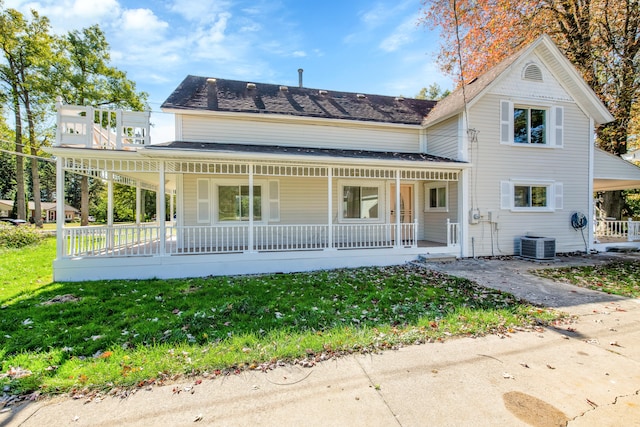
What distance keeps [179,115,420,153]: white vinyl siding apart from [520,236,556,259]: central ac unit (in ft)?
17.5

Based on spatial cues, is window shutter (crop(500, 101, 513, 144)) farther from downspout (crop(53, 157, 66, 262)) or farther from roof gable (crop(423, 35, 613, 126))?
downspout (crop(53, 157, 66, 262))

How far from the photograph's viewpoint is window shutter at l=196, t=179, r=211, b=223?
981 centimetres

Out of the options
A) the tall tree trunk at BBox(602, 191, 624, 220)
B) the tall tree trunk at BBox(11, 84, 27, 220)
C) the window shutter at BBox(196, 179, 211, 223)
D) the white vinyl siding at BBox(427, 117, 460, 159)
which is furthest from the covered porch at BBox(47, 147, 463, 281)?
the tall tree trunk at BBox(11, 84, 27, 220)

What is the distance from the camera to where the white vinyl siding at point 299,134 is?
10281 millimetres

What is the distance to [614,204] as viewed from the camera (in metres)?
15.9

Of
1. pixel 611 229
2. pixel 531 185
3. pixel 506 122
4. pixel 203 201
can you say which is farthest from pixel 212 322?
pixel 611 229

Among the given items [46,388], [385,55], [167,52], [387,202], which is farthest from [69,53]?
[46,388]

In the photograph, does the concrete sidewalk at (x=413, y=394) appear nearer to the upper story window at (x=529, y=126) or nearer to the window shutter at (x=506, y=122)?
the window shutter at (x=506, y=122)

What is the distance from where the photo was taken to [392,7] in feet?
32.2

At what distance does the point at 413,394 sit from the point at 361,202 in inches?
342

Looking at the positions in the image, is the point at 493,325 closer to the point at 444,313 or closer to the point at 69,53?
the point at 444,313

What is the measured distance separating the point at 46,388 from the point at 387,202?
10024mm

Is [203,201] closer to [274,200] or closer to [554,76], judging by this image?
[274,200]

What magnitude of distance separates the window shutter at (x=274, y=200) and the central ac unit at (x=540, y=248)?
868 cm
